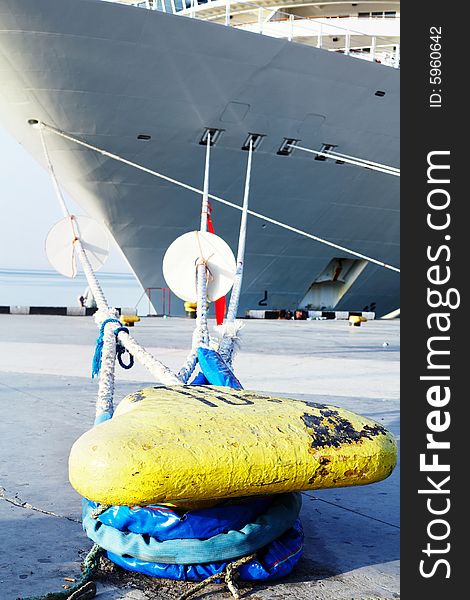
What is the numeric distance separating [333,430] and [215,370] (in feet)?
3.76

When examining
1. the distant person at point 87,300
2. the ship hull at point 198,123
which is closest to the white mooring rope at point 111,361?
the ship hull at point 198,123

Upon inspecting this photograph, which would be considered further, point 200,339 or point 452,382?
point 200,339

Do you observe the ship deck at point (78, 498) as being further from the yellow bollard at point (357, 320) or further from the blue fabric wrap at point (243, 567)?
the yellow bollard at point (357, 320)

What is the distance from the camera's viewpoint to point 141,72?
41.7 feet

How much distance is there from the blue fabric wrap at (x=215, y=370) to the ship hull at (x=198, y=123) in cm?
959

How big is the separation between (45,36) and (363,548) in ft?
36.1

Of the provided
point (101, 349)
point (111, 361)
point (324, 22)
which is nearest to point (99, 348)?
point (101, 349)

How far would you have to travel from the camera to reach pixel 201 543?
247 centimetres

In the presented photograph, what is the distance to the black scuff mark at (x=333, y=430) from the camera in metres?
2.31

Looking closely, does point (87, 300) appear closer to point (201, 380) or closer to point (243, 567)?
point (201, 380)

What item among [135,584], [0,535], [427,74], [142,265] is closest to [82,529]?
[0,535]

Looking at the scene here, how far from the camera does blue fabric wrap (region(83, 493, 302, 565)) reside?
2.46 metres

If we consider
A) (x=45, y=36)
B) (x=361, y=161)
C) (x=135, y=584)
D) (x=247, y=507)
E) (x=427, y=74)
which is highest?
(x=45, y=36)

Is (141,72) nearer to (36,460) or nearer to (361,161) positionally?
(361,161)
